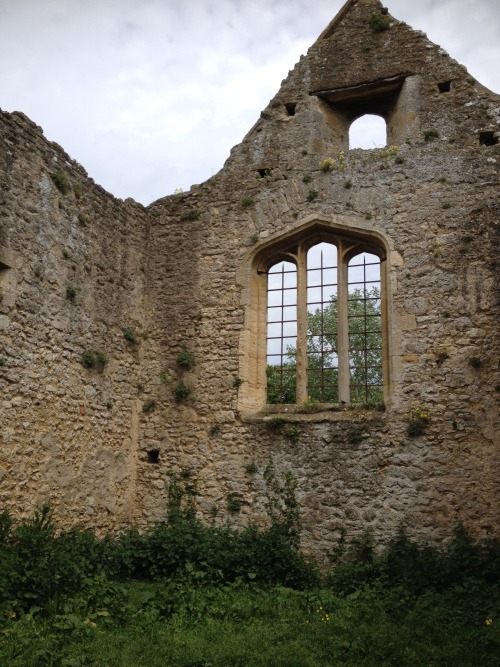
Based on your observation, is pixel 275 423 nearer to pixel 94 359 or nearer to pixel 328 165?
pixel 94 359

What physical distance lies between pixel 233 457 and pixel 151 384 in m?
1.83

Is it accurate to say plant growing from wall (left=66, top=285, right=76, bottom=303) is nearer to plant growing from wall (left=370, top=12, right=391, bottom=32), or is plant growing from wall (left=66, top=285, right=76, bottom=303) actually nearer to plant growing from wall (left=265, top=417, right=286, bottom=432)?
plant growing from wall (left=265, top=417, right=286, bottom=432)

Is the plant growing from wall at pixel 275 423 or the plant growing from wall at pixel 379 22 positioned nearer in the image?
the plant growing from wall at pixel 275 423

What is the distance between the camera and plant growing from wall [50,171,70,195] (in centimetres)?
872

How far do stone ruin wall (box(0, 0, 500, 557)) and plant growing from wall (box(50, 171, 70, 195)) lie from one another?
10 centimetres

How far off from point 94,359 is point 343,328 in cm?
369

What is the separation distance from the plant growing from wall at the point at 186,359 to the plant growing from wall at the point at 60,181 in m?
2.97

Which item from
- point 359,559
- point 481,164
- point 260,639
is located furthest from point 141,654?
point 481,164

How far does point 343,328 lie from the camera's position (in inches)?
380

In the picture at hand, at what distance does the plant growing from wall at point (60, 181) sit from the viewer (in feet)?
28.6

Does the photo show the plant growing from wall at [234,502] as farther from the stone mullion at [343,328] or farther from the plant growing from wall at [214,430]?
the stone mullion at [343,328]

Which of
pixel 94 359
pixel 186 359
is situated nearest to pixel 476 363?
pixel 186 359

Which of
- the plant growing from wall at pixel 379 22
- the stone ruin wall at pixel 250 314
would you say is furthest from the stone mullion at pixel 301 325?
the plant growing from wall at pixel 379 22

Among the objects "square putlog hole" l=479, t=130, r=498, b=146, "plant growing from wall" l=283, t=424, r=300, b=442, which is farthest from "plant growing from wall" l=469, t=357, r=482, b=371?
"square putlog hole" l=479, t=130, r=498, b=146
